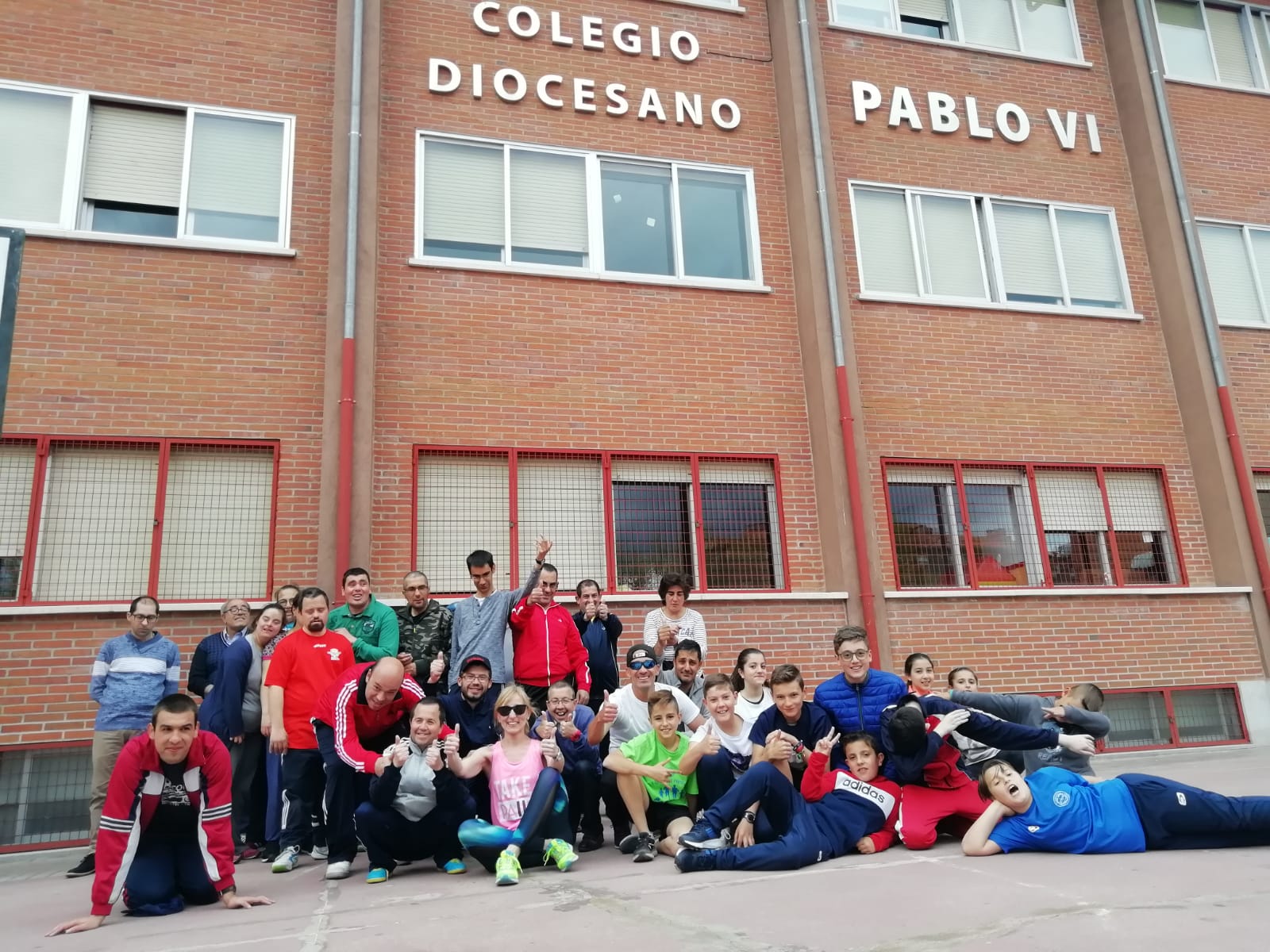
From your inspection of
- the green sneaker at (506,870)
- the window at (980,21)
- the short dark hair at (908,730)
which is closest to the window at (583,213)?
the window at (980,21)

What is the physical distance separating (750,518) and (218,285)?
20.0 feet

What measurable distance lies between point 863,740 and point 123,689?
5432mm

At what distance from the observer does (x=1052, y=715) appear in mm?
6789

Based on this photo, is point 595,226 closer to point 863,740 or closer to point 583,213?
point 583,213

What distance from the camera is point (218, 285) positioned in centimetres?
922

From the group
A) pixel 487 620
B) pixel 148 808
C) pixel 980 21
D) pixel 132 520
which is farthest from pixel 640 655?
pixel 980 21

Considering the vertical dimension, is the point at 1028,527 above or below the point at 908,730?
above

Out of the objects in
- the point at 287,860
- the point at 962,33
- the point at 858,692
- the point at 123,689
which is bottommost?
the point at 287,860

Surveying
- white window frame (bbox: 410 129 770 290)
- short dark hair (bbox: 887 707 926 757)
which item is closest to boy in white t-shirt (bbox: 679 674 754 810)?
short dark hair (bbox: 887 707 926 757)

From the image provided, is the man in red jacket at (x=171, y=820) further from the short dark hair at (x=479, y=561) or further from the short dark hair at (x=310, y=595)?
the short dark hair at (x=479, y=561)

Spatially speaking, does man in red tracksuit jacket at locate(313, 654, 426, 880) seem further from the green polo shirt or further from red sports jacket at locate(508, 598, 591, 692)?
red sports jacket at locate(508, 598, 591, 692)

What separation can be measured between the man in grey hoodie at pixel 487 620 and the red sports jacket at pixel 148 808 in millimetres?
1940

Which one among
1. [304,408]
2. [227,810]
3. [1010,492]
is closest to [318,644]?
[227,810]

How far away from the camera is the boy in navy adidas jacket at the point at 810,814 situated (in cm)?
502
